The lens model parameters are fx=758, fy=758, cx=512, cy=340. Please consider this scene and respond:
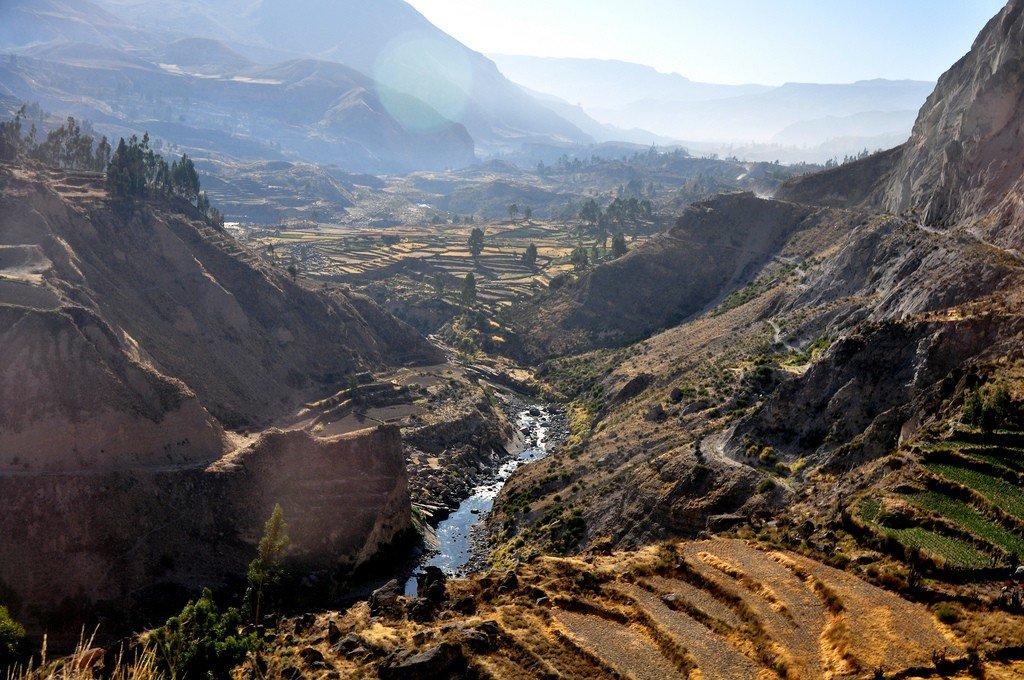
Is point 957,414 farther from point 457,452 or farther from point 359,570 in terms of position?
point 457,452

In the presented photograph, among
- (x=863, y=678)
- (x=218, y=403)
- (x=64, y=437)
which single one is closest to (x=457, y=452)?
(x=218, y=403)

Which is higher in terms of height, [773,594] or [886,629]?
[886,629]

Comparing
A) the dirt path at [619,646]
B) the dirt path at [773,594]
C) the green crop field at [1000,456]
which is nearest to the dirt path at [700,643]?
the dirt path at [619,646]

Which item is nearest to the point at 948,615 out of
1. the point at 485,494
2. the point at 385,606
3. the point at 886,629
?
the point at 886,629

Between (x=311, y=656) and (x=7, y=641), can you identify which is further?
(x=7, y=641)

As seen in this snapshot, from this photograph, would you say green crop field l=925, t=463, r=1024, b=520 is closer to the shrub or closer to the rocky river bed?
the shrub

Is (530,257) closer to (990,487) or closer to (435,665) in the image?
(990,487)

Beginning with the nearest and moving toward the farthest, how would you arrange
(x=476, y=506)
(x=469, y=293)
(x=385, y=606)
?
(x=385, y=606) → (x=476, y=506) → (x=469, y=293)
